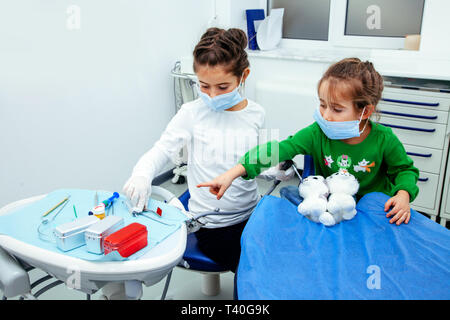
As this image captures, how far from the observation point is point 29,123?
198 cm

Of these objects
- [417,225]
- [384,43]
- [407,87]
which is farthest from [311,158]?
[384,43]

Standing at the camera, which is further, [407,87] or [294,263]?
[407,87]

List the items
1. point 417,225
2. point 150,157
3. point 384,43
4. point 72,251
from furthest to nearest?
point 384,43 → point 150,157 → point 417,225 → point 72,251

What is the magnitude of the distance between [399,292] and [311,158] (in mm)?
569

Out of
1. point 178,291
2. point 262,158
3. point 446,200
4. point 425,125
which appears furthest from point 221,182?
point 446,200

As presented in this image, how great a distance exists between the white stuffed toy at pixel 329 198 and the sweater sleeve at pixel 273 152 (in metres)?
0.11

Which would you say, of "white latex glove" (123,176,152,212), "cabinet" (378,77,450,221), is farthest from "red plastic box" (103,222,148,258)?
"cabinet" (378,77,450,221)

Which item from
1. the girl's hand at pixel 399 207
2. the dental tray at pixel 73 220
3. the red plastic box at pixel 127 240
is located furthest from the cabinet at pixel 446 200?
the red plastic box at pixel 127 240

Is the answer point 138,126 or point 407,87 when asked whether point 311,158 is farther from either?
point 138,126

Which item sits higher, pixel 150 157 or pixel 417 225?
pixel 150 157

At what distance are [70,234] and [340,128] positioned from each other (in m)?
0.79

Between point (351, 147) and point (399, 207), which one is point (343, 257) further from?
point (351, 147)

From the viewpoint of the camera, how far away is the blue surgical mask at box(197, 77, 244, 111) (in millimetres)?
1339

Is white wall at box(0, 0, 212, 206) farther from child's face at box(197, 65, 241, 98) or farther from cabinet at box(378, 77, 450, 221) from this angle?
cabinet at box(378, 77, 450, 221)
